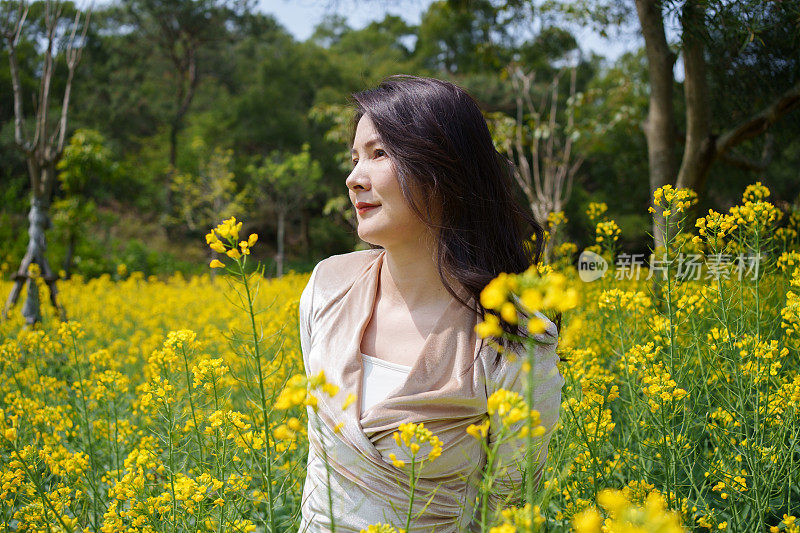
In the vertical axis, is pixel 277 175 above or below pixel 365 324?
above

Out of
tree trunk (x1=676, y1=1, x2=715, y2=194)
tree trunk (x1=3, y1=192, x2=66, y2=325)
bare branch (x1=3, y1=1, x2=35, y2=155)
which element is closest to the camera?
tree trunk (x1=676, y1=1, x2=715, y2=194)

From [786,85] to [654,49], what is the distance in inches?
31.1

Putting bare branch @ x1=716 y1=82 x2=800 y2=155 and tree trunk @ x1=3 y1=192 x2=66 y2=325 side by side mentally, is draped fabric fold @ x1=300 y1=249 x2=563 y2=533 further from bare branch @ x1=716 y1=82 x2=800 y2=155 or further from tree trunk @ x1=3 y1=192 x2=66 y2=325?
tree trunk @ x1=3 y1=192 x2=66 y2=325

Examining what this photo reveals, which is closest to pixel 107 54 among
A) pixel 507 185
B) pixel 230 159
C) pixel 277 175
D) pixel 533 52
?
pixel 230 159

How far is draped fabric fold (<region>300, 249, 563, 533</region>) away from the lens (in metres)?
1.26

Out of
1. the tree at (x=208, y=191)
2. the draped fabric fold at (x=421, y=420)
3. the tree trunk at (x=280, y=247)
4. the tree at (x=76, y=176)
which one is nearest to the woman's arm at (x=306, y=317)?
the draped fabric fold at (x=421, y=420)

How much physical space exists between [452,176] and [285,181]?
1405 centimetres

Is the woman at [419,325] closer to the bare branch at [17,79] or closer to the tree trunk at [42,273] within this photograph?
the tree trunk at [42,273]

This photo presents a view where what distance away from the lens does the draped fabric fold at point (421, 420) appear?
126 cm

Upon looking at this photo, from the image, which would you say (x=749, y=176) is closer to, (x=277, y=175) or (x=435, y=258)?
(x=435, y=258)

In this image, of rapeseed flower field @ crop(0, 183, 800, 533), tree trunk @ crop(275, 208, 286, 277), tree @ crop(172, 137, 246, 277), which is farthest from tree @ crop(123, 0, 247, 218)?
rapeseed flower field @ crop(0, 183, 800, 533)

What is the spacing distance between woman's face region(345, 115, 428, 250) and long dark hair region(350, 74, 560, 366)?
0.8 inches

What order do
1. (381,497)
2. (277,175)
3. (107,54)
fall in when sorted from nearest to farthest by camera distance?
(381,497)
(277,175)
(107,54)

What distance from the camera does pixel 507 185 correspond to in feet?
5.01
